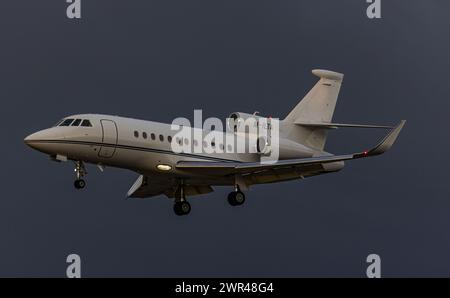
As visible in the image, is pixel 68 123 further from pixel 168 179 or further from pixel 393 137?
pixel 393 137

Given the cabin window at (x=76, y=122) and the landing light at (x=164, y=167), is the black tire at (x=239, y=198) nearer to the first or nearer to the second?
the landing light at (x=164, y=167)

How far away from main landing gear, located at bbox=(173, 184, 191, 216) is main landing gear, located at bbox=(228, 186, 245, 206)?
1921 mm

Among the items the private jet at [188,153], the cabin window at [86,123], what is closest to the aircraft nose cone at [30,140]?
the private jet at [188,153]

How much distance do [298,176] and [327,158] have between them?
3110mm

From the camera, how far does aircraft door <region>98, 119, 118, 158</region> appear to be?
145 ft

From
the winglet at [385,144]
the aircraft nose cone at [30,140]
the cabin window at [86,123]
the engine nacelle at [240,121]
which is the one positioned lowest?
the winglet at [385,144]

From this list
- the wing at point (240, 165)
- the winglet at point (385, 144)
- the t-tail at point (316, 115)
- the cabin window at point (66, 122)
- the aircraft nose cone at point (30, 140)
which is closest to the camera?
the winglet at point (385, 144)

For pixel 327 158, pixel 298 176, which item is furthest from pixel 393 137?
pixel 298 176

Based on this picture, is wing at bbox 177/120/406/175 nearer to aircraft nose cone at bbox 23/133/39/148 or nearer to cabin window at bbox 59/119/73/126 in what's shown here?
cabin window at bbox 59/119/73/126

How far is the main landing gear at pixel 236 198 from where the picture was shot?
4678 centimetres

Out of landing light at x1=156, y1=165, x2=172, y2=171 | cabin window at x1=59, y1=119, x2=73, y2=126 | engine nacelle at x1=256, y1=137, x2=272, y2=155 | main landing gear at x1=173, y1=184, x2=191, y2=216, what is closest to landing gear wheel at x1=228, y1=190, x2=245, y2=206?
main landing gear at x1=173, y1=184, x2=191, y2=216

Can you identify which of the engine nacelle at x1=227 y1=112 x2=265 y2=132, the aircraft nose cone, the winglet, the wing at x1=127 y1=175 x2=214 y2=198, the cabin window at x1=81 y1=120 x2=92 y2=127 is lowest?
the winglet

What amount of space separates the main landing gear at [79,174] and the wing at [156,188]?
5298 millimetres

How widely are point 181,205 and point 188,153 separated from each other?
2.51 meters
